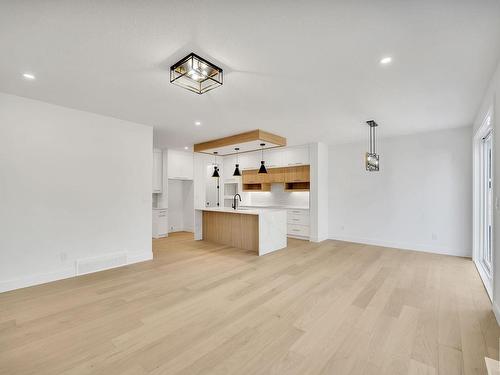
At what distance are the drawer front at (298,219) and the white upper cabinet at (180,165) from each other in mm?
3461

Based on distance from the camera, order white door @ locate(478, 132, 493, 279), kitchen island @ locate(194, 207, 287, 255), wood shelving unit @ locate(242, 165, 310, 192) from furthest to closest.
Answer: wood shelving unit @ locate(242, 165, 310, 192) → kitchen island @ locate(194, 207, 287, 255) → white door @ locate(478, 132, 493, 279)

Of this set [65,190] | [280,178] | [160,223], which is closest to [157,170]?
[160,223]

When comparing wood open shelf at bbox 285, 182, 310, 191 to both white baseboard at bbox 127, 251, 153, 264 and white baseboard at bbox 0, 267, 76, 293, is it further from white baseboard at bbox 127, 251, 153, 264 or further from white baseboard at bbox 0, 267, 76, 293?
white baseboard at bbox 0, 267, 76, 293

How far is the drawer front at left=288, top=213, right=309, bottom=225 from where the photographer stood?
655 centimetres

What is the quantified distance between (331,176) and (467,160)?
2.84m

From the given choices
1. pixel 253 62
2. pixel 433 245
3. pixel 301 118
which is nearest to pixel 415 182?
pixel 433 245

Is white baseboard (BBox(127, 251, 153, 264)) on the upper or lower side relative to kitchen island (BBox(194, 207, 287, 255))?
lower

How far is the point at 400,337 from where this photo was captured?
218 cm

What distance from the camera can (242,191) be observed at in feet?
27.2

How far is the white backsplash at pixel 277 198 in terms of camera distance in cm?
725

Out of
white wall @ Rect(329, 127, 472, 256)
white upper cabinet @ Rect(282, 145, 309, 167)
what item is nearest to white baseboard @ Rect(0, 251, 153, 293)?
white upper cabinet @ Rect(282, 145, 309, 167)

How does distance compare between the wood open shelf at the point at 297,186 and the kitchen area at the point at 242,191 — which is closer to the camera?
the kitchen area at the point at 242,191

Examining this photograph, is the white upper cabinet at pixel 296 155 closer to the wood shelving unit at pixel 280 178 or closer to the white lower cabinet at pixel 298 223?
the wood shelving unit at pixel 280 178

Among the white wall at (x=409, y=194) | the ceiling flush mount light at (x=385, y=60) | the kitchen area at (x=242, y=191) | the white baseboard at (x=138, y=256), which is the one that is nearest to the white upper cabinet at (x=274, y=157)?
the kitchen area at (x=242, y=191)
